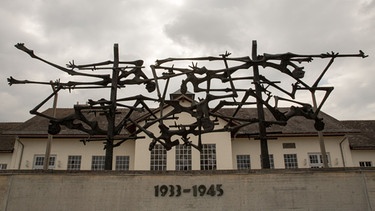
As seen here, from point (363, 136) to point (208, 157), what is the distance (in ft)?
45.9

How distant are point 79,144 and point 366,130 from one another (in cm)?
2418

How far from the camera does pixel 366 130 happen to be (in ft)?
88.8

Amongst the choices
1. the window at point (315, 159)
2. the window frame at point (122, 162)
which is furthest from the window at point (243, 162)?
the window frame at point (122, 162)

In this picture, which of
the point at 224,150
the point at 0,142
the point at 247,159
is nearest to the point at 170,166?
the point at 224,150

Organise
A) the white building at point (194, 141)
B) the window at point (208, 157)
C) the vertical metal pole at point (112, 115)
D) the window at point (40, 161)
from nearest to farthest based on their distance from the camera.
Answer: the vertical metal pole at point (112, 115) → the window at point (208, 157) → the white building at point (194, 141) → the window at point (40, 161)

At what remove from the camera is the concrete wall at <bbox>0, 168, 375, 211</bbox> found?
9.01 metres

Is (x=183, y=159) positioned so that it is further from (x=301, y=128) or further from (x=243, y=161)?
(x=301, y=128)

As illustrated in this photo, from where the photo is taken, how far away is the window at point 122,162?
2209 centimetres

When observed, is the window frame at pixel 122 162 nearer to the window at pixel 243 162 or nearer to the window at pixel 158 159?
the window at pixel 158 159

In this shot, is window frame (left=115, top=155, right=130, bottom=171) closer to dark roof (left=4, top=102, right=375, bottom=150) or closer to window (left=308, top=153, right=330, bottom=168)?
dark roof (left=4, top=102, right=375, bottom=150)

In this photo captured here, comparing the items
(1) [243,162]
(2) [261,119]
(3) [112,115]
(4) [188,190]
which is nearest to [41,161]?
(3) [112,115]

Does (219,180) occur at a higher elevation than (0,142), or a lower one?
lower

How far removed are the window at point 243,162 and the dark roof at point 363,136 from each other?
26.5 ft

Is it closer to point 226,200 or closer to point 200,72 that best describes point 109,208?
point 226,200
